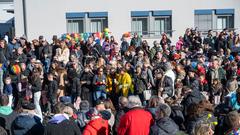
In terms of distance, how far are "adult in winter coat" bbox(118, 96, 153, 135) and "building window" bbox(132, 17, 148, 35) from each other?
18.9m

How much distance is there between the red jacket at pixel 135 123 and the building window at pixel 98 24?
18.9 metres

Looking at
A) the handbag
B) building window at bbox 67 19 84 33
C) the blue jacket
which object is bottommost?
the handbag

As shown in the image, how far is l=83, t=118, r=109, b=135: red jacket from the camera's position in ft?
28.6

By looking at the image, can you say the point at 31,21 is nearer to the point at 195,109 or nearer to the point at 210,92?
the point at 210,92

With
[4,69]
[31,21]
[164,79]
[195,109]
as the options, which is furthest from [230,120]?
[31,21]

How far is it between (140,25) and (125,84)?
43.2 feet

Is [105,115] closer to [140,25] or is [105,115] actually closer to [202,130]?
[202,130]

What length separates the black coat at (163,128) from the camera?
857cm

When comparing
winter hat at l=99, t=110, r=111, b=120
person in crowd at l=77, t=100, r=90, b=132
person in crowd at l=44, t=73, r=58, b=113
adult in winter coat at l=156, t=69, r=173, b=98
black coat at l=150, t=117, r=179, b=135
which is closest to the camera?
black coat at l=150, t=117, r=179, b=135

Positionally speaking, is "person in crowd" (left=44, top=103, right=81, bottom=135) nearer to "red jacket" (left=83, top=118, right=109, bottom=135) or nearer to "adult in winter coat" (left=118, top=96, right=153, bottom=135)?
"red jacket" (left=83, top=118, right=109, bottom=135)

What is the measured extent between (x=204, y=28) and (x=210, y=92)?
13234mm

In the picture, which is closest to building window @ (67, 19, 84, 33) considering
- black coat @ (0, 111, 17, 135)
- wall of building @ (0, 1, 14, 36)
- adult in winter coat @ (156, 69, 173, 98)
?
wall of building @ (0, 1, 14, 36)

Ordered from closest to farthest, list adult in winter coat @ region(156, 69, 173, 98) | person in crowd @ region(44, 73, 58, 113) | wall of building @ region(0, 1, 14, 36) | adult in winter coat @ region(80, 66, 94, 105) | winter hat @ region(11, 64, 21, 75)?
adult in winter coat @ region(156, 69, 173, 98), person in crowd @ region(44, 73, 58, 113), adult in winter coat @ region(80, 66, 94, 105), winter hat @ region(11, 64, 21, 75), wall of building @ region(0, 1, 14, 36)

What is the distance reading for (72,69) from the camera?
15.6 metres
